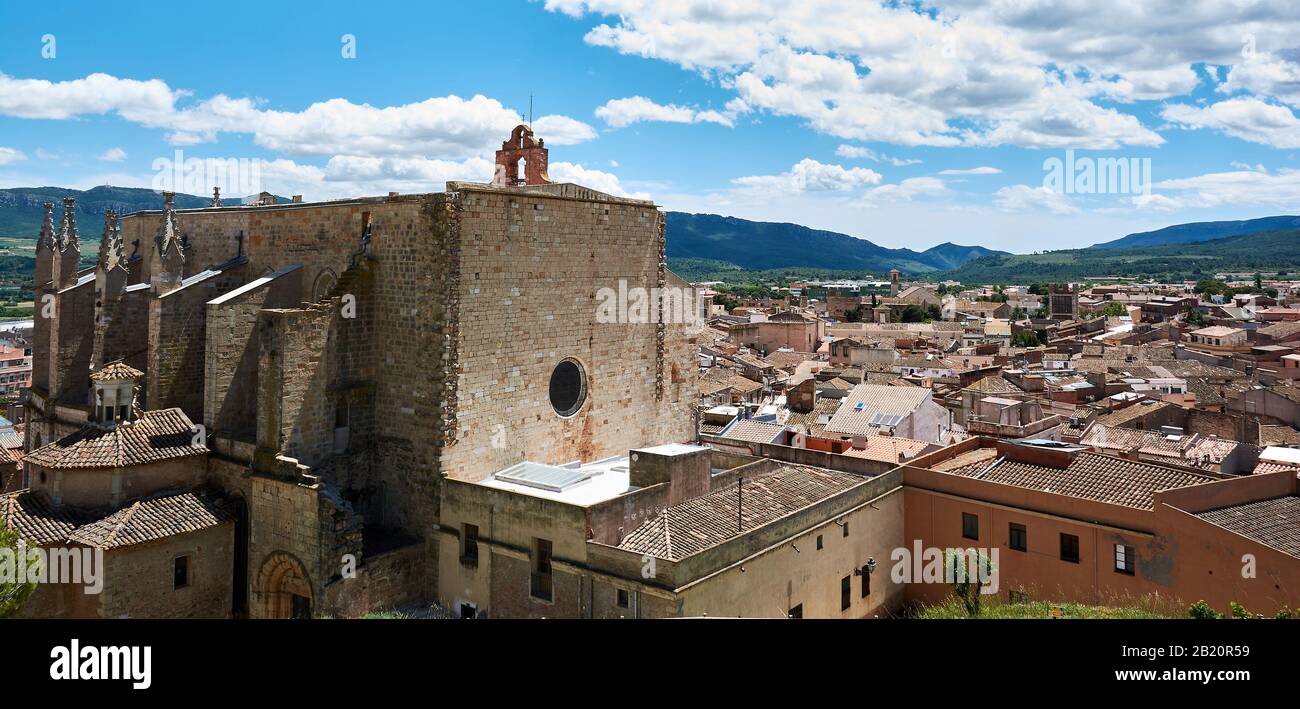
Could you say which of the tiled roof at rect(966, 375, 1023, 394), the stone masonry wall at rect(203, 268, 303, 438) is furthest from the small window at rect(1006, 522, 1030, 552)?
the tiled roof at rect(966, 375, 1023, 394)

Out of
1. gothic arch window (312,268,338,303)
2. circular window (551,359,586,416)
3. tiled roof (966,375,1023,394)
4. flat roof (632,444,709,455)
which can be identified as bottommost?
tiled roof (966,375,1023,394)

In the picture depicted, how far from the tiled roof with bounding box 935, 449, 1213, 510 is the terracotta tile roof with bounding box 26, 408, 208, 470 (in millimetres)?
18951

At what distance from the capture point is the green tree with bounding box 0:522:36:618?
1577cm

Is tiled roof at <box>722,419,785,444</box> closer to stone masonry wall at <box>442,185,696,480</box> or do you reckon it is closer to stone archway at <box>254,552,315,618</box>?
stone masonry wall at <box>442,185,696,480</box>

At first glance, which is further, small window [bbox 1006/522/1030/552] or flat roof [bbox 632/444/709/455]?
small window [bbox 1006/522/1030/552]

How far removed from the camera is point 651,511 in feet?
59.8

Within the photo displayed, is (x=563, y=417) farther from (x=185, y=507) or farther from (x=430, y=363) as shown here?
(x=185, y=507)

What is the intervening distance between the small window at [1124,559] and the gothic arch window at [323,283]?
19.0 metres

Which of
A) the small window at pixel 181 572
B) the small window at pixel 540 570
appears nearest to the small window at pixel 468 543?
the small window at pixel 540 570

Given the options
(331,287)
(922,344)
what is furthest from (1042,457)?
(922,344)

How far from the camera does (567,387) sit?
22031 mm

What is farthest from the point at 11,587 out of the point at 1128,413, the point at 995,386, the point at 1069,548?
the point at 995,386

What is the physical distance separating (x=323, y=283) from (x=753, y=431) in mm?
15534

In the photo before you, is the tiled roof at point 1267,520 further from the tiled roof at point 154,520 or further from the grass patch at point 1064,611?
the tiled roof at point 154,520
